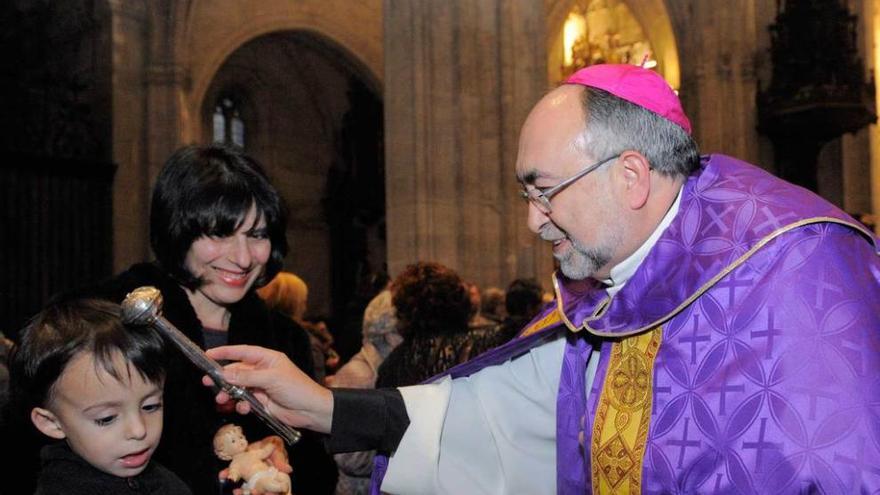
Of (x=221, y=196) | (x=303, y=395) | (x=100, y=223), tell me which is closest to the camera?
(x=303, y=395)

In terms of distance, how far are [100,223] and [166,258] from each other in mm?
9161

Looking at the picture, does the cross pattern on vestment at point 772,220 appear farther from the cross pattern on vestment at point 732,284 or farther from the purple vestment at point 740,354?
the cross pattern on vestment at point 732,284

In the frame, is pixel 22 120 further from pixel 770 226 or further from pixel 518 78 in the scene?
pixel 770 226

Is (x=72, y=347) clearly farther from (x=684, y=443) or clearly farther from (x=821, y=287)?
(x=821, y=287)

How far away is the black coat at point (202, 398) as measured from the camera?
2230 mm

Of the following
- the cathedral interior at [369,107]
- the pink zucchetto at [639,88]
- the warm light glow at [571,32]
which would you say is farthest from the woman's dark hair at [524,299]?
the warm light glow at [571,32]

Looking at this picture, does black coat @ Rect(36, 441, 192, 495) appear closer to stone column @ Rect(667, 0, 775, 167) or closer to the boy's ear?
the boy's ear

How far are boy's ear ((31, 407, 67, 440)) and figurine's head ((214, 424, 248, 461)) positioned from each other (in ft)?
1.23

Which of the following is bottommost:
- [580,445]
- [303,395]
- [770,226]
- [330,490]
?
[330,490]

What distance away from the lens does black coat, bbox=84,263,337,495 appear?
2230 millimetres

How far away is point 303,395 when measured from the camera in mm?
2107

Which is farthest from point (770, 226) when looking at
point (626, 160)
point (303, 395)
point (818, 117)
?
point (818, 117)

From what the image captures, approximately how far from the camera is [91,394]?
187cm

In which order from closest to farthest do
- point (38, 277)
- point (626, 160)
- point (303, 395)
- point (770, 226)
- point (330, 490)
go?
point (770, 226) < point (626, 160) < point (303, 395) < point (330, 490) < point (38, 277)
